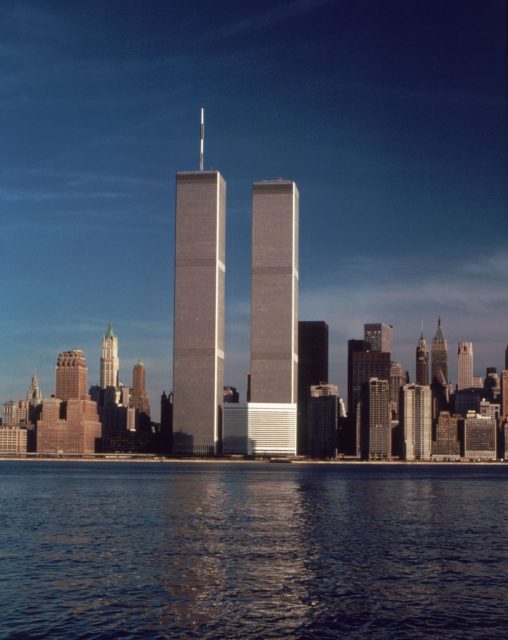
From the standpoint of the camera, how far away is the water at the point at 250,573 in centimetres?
4594

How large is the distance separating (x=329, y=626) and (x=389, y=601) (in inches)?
279

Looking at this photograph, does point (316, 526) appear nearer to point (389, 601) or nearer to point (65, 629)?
point (389, 601)

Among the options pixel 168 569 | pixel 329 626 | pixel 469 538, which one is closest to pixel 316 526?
pixel 469 538

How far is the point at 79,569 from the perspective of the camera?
200 ft

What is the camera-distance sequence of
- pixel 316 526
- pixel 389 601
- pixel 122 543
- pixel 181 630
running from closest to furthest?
1. pixel 181 630
2. pixel 389 601
3. pixel 122 543
4. pixel 316 526

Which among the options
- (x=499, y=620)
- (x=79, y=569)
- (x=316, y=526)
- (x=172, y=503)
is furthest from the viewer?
(x=172, y=503)

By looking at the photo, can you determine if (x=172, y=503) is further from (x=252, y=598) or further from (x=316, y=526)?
(x=252, y=598)

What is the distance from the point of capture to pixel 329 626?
150 ft

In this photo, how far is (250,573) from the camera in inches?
2362

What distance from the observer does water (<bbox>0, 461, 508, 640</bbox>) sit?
45.9 metres

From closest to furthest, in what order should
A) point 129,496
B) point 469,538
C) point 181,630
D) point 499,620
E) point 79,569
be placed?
point 181,630 < point 499,620 < point 79,569 < point 469,538 < point 129,496

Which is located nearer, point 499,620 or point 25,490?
point 499,620

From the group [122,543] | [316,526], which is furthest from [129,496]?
[122,543]

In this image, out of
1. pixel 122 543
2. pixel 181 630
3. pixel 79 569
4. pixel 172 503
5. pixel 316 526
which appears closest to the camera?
pixel 181 630
